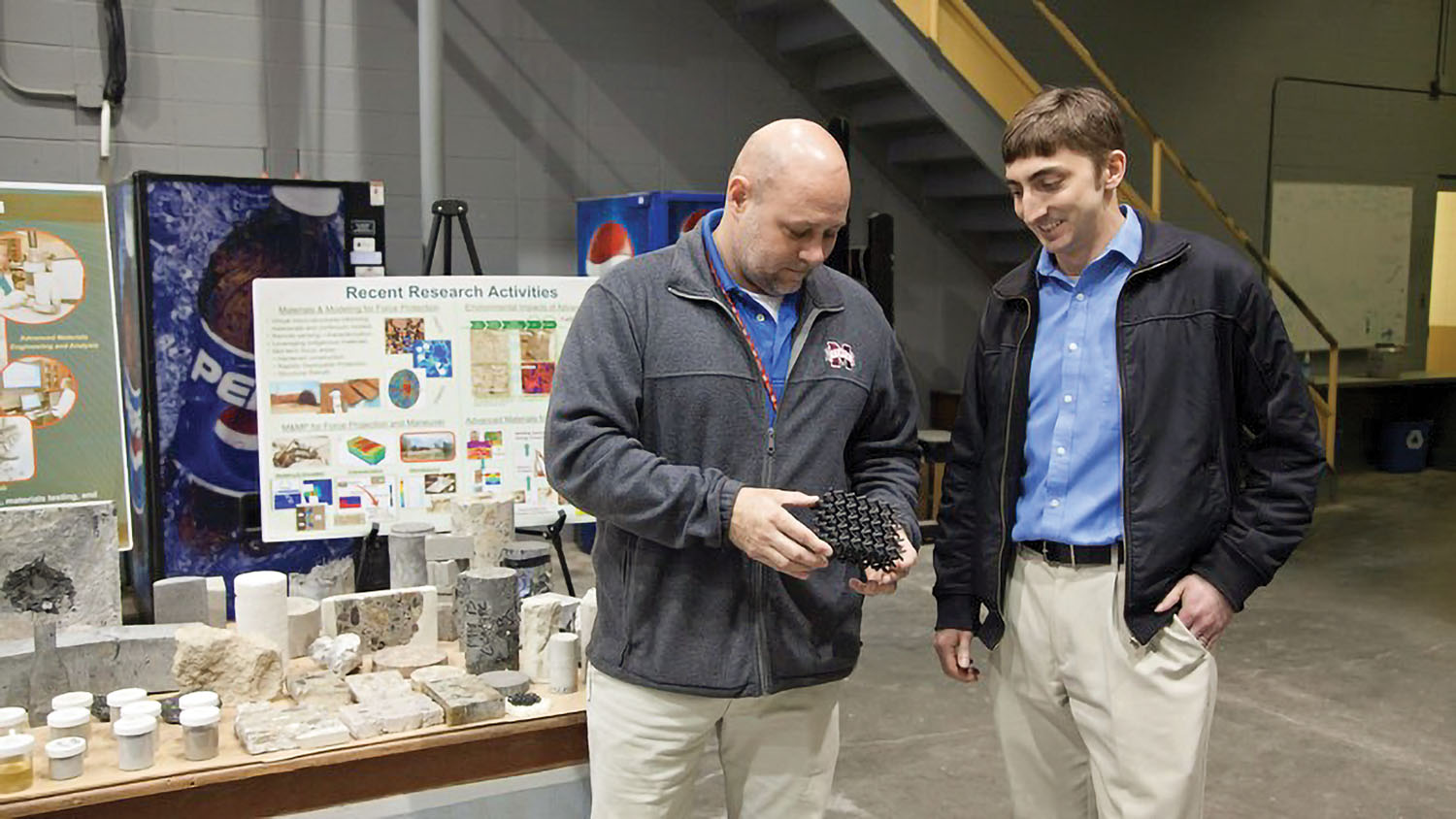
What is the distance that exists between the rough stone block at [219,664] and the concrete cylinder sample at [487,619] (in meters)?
0.35

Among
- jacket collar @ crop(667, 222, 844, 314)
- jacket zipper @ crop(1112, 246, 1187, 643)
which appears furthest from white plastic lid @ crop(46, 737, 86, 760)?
jacket zipper @ crop(1112, 246, 1187, 643)

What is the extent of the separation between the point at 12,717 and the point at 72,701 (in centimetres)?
11

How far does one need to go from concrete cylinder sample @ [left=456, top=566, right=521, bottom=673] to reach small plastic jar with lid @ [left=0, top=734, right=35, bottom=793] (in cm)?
71

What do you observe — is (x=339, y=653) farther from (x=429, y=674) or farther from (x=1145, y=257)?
(x=1145, y=257)

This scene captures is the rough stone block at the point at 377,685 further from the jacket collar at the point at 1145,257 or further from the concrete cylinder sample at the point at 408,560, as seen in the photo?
the jacket collar at the point at 1145,257

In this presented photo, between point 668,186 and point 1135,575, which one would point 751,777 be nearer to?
point 1135,575

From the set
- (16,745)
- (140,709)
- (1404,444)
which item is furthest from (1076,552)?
(1404,444)

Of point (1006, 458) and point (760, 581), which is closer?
point (760, 581)

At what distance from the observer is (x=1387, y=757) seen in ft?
11.5

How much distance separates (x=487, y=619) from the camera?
2.17 meters

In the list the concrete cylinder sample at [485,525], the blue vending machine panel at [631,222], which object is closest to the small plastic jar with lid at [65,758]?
the concrete cylinder sample at [485,525]

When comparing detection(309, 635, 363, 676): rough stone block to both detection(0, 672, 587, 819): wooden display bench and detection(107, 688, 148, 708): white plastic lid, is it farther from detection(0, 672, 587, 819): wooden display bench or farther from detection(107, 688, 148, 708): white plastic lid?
detection(107, 688, 148, 708): white plastic lid

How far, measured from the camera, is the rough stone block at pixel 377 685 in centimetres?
204

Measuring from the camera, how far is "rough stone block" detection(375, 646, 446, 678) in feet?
7.22
